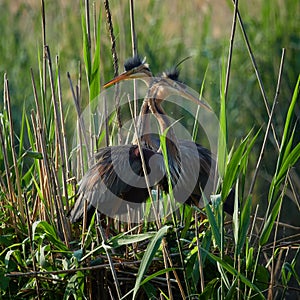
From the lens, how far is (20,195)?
128 inches

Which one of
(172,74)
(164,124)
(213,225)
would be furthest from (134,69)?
(213,225)

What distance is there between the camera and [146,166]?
3.36 m

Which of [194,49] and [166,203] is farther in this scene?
[194,49]

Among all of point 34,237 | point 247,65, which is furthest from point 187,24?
point 34,237

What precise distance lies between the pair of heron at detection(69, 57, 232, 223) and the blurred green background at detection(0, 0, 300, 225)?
117 centimetres

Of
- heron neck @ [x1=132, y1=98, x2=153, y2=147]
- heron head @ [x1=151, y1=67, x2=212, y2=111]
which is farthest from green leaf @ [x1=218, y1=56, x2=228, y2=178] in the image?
heron neck @ [x1=132, y1=98, x2=153, y2=147]

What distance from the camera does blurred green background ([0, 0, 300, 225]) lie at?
16.7 feet

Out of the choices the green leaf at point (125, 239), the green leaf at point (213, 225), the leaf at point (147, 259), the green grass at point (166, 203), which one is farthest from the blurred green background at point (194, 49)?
the leaf at point (147, 259)

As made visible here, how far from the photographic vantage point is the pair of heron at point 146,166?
3355mm

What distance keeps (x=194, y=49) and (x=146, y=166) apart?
236cm

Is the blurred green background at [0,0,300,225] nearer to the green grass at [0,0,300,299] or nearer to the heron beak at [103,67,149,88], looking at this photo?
the green grass at [0,0,300,299]

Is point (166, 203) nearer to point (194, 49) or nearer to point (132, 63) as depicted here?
point (132, 63)

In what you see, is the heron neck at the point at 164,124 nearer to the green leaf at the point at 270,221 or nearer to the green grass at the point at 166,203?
the green grass at the point at 166,203

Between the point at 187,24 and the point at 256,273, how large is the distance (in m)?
3.43
